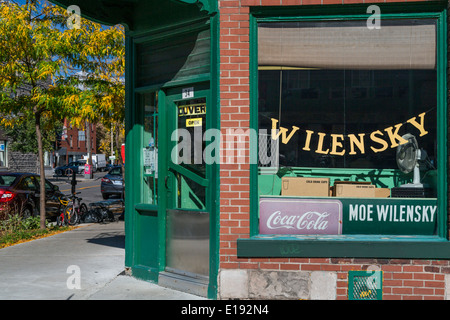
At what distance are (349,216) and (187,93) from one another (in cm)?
244

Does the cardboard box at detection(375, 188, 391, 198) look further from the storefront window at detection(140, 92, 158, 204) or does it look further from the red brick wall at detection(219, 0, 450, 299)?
the storefront window at detection(140, 92, 158, 204)

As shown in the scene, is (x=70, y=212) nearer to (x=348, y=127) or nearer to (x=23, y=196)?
(x=23, y=196)

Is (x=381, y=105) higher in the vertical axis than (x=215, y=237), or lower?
higher

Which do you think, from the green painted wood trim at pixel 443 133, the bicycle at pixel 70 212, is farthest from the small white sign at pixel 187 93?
the bicycle at pixel 70 212

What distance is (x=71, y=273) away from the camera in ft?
23.4

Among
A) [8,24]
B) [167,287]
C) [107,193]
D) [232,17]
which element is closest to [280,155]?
[232,17]

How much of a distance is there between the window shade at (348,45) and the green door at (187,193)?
971 millimetres

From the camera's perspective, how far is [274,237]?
225 inches

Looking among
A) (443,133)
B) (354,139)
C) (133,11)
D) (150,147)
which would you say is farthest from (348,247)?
(133,11)

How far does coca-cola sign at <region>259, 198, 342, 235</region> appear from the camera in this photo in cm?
574

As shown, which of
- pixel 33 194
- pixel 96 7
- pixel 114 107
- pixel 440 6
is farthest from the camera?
pixel 33 194

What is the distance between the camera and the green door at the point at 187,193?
19.9 ft

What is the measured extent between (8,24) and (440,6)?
944cm

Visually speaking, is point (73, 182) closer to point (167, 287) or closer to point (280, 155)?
point (167, 287)
